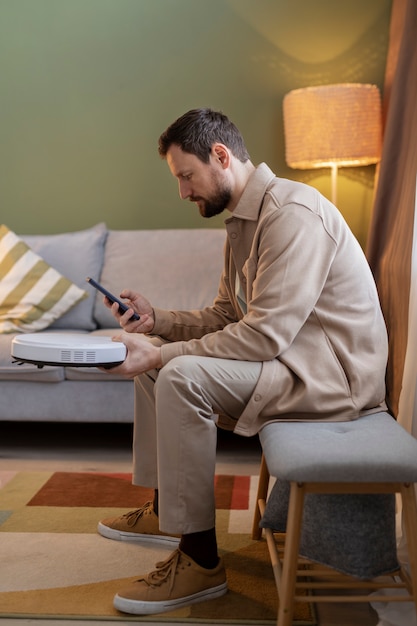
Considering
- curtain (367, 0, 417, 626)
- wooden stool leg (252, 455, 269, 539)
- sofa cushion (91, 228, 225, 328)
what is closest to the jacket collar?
curtain (367, 0, 417, 626)

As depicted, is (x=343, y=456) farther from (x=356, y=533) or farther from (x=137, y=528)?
(x=137, y=528)

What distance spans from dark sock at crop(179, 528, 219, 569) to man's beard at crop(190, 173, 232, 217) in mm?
786

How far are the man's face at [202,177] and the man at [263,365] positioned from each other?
0.08 m

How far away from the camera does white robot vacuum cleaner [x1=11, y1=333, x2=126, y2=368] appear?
190cm

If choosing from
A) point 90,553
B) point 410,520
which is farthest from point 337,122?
point 410,520

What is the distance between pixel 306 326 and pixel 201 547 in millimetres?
556

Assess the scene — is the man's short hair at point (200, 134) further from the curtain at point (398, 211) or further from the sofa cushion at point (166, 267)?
the sofa cushion at point (166, 267)

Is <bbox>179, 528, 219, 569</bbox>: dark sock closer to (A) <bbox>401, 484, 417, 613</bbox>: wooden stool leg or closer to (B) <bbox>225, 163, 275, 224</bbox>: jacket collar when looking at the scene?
(A) <bbox>401, 484, 417, 613</bbox>: wooden stool leg

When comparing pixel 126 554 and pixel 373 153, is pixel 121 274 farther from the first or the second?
pixel 126 554

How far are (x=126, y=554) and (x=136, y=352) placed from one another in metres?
0.57

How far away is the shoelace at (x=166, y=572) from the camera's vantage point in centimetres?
186

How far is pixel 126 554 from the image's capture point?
2166mm

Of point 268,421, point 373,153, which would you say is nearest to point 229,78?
point 373,153

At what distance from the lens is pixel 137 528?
228cm
